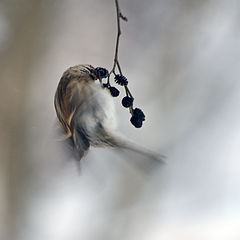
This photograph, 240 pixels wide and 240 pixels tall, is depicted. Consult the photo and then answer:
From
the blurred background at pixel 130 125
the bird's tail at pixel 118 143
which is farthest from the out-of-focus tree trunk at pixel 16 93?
the bird's tail at pixel 118 143

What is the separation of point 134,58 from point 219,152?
22 centimetres

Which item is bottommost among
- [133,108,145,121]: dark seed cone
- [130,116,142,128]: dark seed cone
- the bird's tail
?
the bird's tail

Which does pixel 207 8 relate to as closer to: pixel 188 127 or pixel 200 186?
pixel 188 127

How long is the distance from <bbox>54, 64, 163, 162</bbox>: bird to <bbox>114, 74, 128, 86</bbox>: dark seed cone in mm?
19

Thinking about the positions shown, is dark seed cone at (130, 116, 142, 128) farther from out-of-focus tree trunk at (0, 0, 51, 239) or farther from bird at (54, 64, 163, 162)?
out-of-focus tree trunk at (0, 0, 51, 239)

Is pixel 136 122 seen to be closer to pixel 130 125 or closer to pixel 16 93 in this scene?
pixel 130 125

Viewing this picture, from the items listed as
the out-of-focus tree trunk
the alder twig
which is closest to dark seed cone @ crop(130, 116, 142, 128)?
the alder twig

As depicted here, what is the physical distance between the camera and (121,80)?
20.4 inches

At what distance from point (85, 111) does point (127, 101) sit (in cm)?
7

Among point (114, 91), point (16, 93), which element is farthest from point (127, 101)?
point (16, 93)

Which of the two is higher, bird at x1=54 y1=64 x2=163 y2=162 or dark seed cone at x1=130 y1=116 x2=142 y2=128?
dark seed cone at x1=130 y1=116 x2=142 y2=128

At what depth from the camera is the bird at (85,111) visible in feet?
1.61

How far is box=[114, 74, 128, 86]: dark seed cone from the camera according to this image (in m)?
0.52

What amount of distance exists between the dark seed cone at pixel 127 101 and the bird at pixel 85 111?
0.02 metres
